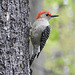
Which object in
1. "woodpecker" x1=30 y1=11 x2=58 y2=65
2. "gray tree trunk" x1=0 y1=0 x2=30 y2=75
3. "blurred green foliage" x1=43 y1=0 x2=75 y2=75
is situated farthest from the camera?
"blurred green foliage" x1=43 y1=0 x2=75 y2=75

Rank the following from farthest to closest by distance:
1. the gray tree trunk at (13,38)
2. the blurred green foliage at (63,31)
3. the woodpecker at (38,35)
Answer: the blurred green foliage at (63,31)
the woodpecker at (38,35)
the gray tree trunk at (13,38)

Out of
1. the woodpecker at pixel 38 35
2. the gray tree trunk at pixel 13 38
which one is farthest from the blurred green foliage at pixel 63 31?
the gray tree trunk at pixel 13 38

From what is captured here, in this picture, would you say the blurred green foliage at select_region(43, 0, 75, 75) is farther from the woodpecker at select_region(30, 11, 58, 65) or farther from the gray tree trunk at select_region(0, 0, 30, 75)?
the gray tree trunk at select_region(0, 0, 30, 75)

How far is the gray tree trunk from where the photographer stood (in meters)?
3.14

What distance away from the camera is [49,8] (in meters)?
14.2

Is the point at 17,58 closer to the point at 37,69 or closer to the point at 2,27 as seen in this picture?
the point at 2,27

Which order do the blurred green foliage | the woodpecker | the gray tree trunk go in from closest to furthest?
1. the gray tree trunk
2. the woodpecker
3. the blurred green foliage

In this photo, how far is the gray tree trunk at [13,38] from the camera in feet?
10.3

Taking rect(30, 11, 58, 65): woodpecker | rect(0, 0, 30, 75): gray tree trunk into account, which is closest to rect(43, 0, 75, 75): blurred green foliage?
rect(30, 11, 58, 65): woodpecker

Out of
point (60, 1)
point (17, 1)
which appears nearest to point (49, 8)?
point (60, 1)

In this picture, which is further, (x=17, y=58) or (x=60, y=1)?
(x=60, y=1)

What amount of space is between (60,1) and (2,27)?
237 inches

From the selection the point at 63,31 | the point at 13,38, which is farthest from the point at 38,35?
the point at 63,31

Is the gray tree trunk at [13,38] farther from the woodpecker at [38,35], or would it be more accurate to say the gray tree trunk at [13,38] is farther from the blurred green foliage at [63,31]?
the blurred green foliage at [63,31]
